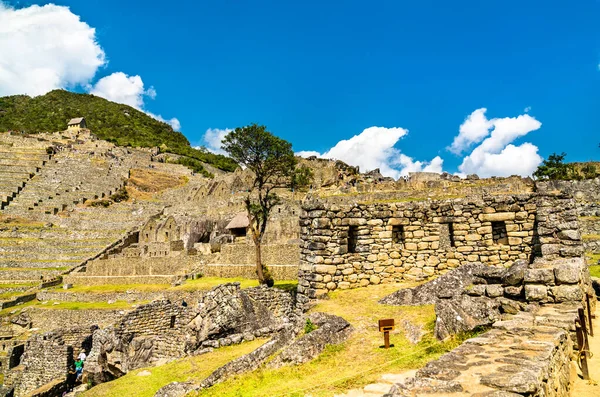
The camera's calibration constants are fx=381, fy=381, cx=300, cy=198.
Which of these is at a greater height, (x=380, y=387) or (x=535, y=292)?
(x=535, y=292)

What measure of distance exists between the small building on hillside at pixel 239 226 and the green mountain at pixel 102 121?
180 feet

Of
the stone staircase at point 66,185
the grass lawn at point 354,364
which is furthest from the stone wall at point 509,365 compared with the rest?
the stone staircase at point 66,185

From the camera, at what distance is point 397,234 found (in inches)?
354

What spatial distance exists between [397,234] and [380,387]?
487 cm

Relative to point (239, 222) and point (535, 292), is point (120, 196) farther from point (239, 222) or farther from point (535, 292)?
point (535, 292)

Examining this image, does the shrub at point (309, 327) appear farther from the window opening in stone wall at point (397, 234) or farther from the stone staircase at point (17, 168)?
the stone staircase at point (17, 168)

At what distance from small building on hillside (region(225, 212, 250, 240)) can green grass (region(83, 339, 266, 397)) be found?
23.3m

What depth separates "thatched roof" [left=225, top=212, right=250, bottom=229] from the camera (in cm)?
3203

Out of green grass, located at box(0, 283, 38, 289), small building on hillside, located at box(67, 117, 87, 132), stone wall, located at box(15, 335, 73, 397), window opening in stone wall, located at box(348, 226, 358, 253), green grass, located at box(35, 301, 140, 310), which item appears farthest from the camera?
small building on hillside, located at box(67, 117, 87, 132)

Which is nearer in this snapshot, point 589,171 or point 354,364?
point 354,364

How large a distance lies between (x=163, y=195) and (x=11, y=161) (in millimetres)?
26279

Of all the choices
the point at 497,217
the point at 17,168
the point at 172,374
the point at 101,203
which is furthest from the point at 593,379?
the point at 17,168

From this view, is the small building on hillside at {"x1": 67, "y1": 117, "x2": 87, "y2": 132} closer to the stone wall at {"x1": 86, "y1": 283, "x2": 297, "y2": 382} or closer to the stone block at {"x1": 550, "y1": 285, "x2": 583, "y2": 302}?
the stone wall at {"x1": 86, "y1": 283, "x2": 297, "y2": 382}

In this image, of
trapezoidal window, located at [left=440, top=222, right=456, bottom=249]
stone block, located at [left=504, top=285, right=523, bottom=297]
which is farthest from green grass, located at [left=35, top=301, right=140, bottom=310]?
stone block, located at [left=504, top=285, right=523, bottom=297]
